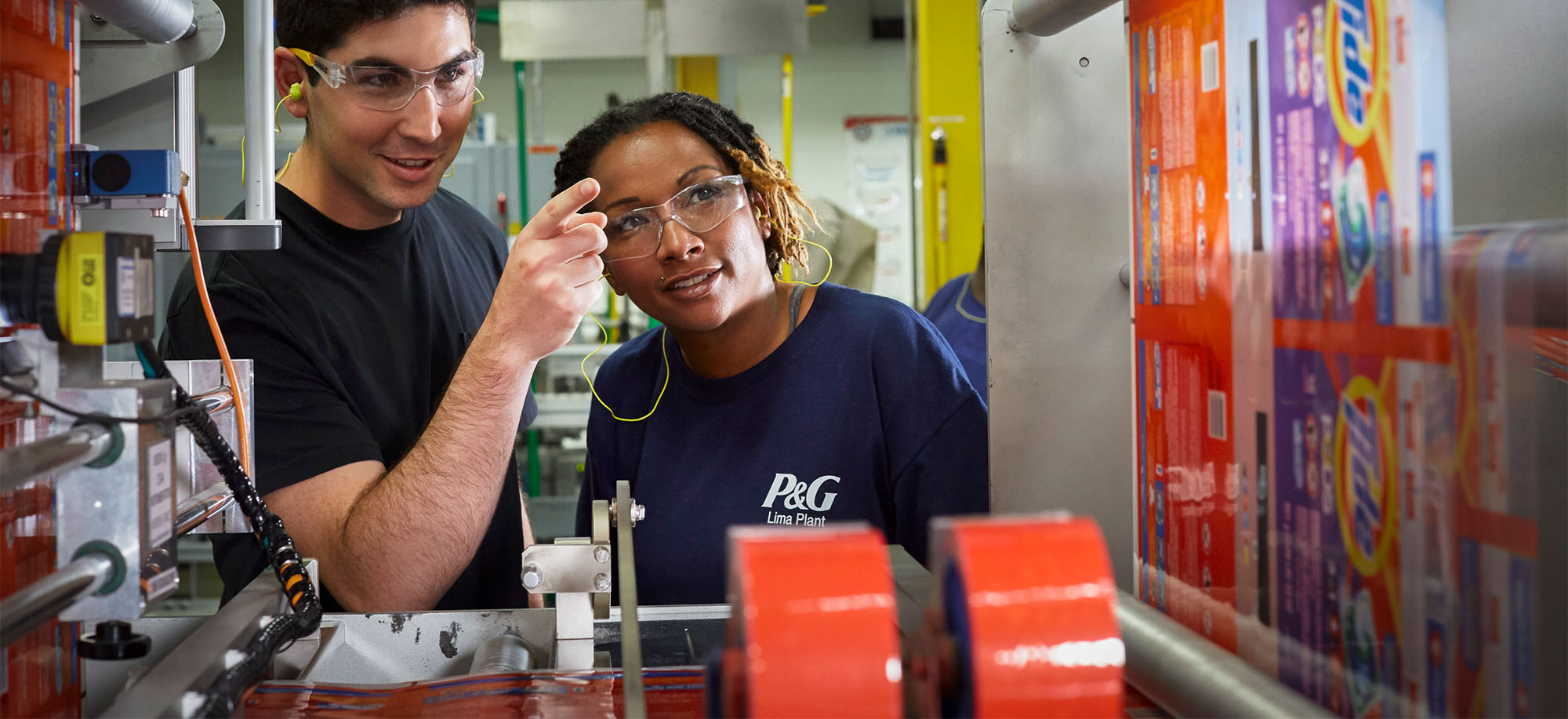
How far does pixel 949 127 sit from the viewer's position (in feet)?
12.5

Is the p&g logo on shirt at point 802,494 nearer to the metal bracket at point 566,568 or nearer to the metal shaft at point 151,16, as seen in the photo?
the metal bracket at point 566,568

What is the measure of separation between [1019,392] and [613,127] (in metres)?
0.69

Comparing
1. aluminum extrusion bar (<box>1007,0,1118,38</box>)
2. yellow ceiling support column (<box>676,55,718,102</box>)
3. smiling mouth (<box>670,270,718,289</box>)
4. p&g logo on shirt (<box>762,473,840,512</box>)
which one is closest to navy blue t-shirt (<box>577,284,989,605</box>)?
p&g logo on shirt (<box>762,473,840,512</box>)

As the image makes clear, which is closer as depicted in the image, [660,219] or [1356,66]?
[1356,66]

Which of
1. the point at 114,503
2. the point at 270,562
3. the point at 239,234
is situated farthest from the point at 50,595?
the point at 239,234

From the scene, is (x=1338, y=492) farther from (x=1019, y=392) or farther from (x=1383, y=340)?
(x=1019, y=392)

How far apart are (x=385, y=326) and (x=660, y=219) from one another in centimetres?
49

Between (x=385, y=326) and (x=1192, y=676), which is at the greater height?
(x=385, y=326)

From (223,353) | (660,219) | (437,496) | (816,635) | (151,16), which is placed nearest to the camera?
(816,635)

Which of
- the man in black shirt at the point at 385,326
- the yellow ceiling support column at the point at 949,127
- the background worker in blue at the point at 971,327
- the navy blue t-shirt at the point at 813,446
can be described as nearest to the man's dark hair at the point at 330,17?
the man in black shirt at the point at 385,326

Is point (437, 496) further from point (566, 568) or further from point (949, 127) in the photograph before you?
point (949, 127)

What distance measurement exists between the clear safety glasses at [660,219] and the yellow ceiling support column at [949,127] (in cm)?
238

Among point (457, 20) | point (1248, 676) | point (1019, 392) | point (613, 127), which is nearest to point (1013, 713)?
point (1248, 676)

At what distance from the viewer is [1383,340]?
671 mm
